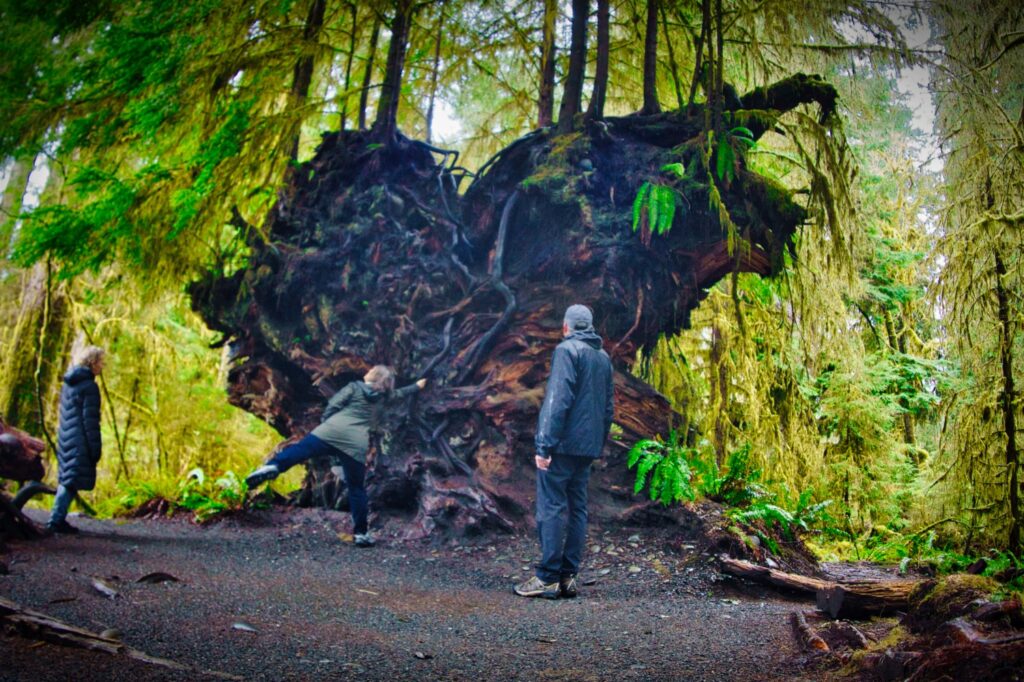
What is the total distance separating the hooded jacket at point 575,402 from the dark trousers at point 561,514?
163mm

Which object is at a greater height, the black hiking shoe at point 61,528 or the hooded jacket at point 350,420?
the hooded jacket at point 350,420

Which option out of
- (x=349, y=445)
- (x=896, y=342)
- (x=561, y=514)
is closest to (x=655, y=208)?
(x=561, y=514)

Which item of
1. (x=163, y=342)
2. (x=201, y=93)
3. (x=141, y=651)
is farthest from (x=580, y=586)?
(x=163, y=342)

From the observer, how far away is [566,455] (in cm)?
513

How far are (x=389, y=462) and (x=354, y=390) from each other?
1.11 metres

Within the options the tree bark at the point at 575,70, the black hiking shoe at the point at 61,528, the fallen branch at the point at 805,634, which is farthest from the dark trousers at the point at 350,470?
the tree bark at the point at 575,70

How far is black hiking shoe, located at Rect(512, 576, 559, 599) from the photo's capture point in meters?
4.96

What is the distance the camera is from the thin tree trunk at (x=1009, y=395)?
16.6 feet

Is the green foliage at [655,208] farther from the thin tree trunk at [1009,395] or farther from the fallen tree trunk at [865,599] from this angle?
the fallen tree trunk at [865,599]

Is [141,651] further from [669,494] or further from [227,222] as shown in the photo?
[227,222]

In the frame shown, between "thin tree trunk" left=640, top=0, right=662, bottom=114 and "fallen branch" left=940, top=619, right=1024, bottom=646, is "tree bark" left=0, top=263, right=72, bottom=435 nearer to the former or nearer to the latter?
"thin tree trunk" left=640, top=0, right=662, bottom=114

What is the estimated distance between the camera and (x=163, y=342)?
11.1m

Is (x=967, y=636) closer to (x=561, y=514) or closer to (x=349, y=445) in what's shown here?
(x=561, y=514)

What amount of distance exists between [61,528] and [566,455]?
504 cm
